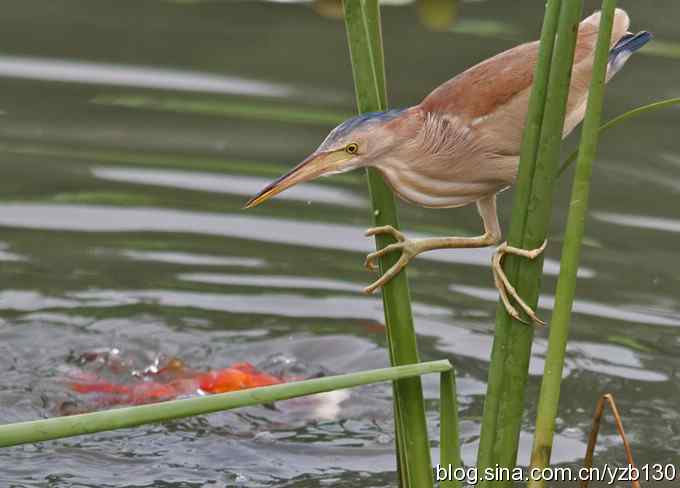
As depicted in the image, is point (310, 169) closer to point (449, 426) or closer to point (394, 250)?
point (394, 250)

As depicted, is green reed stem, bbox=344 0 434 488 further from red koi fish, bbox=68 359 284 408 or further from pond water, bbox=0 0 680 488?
red koi fish, bbox=68 359 284 408

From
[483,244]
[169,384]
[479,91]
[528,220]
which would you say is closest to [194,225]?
[169,384]

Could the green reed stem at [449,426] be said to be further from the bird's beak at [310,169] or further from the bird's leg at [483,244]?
the bird's beak at [310,169]

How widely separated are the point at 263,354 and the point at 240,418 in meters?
0.38

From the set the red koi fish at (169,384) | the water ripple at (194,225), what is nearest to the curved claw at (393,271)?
the red koi fish at (169,384)

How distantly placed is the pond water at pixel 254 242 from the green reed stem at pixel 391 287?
94 cm

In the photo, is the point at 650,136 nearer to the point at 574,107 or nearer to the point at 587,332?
the point at 587,332

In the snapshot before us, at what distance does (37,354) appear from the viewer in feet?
11.8

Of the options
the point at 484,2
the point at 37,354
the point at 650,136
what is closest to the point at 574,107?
the point at 37,354

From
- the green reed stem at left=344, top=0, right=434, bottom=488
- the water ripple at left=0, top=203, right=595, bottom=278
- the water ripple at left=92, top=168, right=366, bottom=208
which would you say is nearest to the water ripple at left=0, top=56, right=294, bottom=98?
the water ripple at left=92, top=168, right=366, bottom=208

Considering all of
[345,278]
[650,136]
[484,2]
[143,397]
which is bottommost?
[143,397]

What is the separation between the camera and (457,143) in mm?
1956

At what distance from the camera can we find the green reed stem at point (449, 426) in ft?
6.33

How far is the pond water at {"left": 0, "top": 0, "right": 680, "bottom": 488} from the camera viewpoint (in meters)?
3.20
